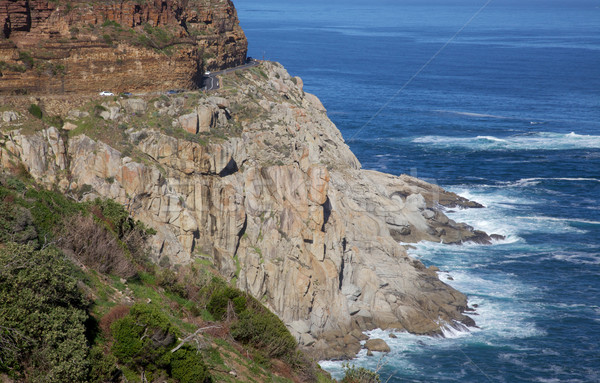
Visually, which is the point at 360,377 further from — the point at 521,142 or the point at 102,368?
the point at 521,142

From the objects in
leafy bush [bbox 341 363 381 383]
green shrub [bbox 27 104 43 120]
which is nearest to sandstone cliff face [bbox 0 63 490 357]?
green shrub [bbox 27 104 43 120]

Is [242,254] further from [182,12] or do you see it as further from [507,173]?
[507,173]

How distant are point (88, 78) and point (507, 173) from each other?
52.4 meters

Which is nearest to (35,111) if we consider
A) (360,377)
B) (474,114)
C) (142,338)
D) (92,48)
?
(92,48)

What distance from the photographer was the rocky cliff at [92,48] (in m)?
41.7

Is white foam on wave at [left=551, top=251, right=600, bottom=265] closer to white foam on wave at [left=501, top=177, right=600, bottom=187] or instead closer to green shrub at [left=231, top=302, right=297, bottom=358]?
white foam on wave at [left=501, top=177, right=600, bottom=187]

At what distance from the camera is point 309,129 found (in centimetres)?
5262

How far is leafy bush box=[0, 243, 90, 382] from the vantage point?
14016mm

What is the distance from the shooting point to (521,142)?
91312 mm

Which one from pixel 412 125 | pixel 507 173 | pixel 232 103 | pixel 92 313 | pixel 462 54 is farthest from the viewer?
pixel 462 54

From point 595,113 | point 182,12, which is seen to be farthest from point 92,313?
point 595,113

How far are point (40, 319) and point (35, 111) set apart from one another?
1082 inches

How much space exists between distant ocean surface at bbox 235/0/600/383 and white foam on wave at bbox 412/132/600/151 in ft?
0.55

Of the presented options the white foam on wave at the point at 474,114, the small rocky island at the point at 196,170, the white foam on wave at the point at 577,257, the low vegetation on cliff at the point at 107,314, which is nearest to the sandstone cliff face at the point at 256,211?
the small rocky island at the point at 196,170
